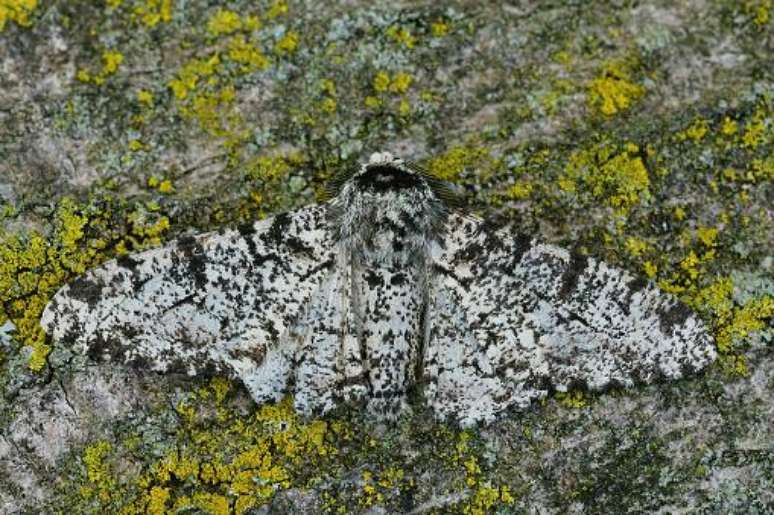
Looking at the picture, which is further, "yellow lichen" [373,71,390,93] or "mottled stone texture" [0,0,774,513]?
"yellow lichen" [373,71,390,93]

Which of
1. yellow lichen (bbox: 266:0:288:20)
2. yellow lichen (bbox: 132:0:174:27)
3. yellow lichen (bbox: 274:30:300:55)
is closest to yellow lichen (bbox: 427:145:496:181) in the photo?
yellow lichen (bbox: 274:30:300:55)

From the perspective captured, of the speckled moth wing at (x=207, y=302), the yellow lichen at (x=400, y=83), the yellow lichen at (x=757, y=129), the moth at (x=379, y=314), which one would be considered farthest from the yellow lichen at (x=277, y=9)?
the yellow lichen at (x=757, y=129)

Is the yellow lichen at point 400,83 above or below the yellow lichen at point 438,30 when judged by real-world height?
below

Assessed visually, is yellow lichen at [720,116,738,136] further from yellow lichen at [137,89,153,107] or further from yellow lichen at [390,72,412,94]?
yellow lichen at [137,89,153,107]

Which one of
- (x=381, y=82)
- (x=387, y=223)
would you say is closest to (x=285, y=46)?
(x=381, y=82)

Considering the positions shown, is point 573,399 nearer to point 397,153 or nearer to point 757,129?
point 397,153

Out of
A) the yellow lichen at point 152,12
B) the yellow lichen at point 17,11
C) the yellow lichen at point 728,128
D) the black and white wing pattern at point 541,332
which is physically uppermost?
the yellow lichen at point 17,11

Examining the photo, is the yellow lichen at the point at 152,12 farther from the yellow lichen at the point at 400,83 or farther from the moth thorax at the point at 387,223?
the moth thorax at the point at 387,223

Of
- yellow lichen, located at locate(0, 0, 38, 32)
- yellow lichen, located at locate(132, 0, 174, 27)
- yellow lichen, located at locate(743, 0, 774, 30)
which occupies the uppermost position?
yellow lichen, located at locate(0, 0, 38, 32)
